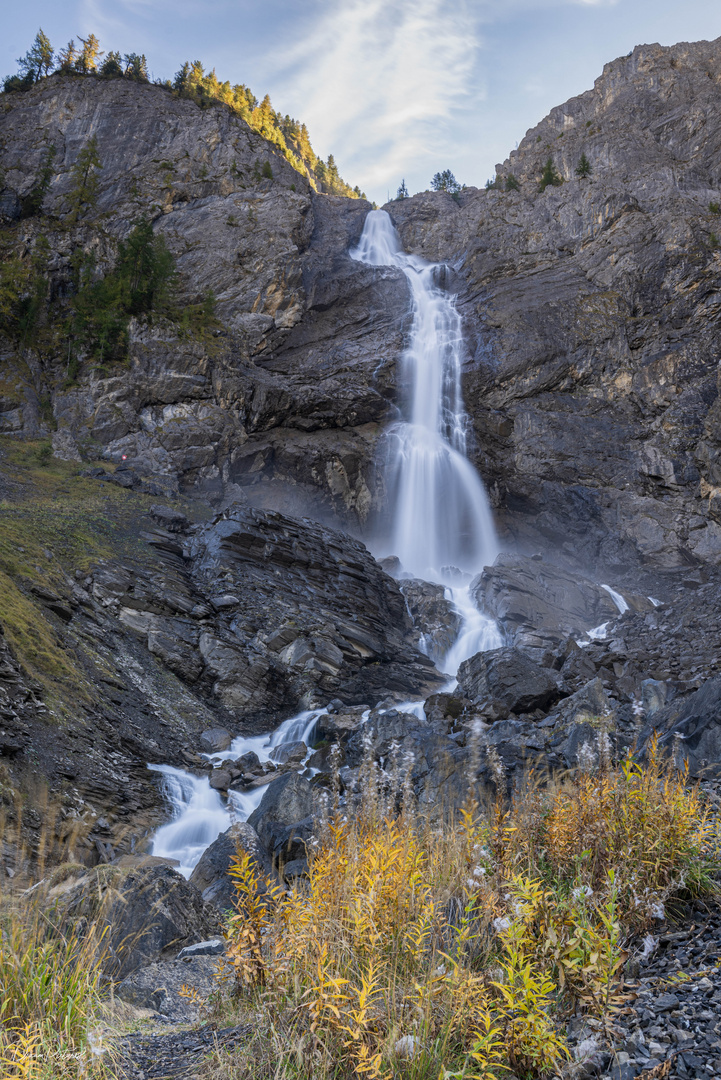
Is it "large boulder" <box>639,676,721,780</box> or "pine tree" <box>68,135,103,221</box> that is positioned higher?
"pine tree" <box>68,135,103,221</box>

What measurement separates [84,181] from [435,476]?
3712 cm

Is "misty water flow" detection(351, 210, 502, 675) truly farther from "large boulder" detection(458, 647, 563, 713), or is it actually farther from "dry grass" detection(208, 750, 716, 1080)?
"dry grass" detection(208, 750, 716, 1080)

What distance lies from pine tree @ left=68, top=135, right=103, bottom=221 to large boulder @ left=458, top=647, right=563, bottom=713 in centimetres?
4737

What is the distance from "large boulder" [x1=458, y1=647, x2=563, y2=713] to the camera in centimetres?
1648

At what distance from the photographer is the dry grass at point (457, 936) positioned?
2.63 m

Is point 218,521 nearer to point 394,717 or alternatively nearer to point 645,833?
point 394,717

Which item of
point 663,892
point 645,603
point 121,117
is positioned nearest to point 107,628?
point 663,892

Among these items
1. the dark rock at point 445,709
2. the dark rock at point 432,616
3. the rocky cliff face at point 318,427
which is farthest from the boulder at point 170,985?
the dark rock at point 432,616

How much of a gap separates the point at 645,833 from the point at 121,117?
64.3 metres

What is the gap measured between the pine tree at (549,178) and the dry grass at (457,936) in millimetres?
53098

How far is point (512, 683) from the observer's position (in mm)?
17047

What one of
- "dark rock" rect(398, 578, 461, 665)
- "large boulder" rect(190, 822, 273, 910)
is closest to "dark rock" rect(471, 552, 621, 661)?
"dark rock" rect(398, 578, 461, 665)

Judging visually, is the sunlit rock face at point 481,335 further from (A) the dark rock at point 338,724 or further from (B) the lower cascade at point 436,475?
(A) the dark rock at point 338,724

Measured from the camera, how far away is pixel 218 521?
80.4ft
